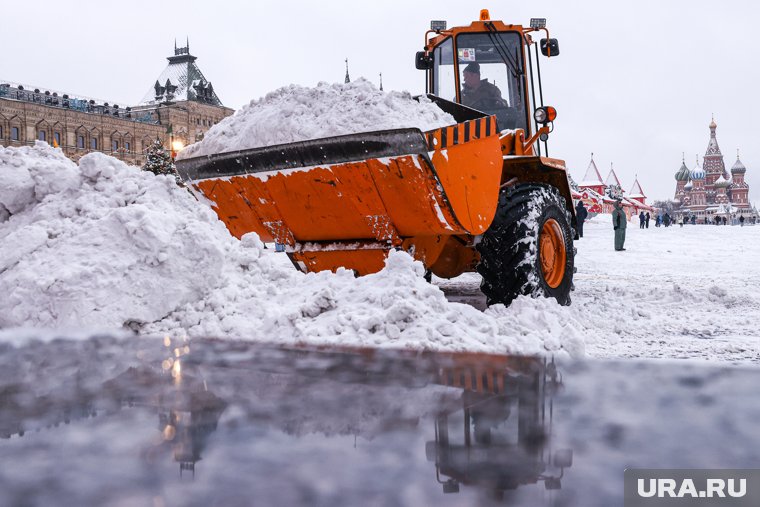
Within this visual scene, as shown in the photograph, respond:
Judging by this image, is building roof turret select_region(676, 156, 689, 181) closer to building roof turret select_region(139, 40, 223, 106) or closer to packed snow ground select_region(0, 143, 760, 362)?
building roof turret select_region(139, 40, 223, 106)

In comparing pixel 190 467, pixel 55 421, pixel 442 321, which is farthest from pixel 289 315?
pixel 190 467

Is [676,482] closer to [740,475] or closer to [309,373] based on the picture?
[740,475]

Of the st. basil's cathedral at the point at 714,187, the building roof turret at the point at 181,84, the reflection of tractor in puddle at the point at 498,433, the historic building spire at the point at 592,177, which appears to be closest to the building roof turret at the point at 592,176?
the historic building spire at the point at 592,177

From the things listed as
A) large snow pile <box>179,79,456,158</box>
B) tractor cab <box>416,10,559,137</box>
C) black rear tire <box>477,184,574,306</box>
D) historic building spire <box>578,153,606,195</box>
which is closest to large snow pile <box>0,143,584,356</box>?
black rear tire <box>477,184,574,306</box>

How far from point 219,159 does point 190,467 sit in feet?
13.9

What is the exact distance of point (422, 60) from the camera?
25.7ft

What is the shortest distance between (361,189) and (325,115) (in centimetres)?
72

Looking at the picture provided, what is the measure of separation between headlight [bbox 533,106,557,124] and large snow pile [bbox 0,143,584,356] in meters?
2.15

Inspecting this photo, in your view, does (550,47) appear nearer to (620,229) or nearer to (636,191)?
(620,229)

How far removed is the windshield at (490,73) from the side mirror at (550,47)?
29cm

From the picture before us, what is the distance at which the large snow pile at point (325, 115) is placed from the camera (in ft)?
18.5

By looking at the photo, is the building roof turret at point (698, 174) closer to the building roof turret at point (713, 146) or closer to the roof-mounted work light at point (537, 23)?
the building roof turret at point (713, 146)

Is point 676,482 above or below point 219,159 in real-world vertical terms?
below

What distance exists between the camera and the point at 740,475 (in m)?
2.35
